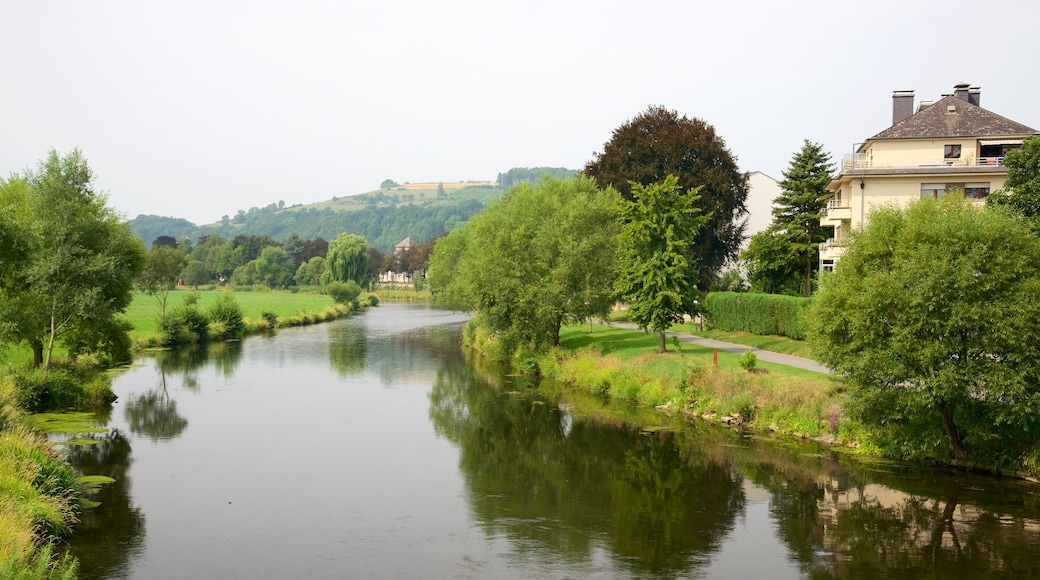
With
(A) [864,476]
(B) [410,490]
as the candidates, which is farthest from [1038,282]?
(B) [410,490]

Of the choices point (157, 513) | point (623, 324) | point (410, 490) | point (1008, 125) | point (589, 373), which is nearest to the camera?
point (157, 513)

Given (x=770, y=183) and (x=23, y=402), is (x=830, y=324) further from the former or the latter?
(x=770, y=183)

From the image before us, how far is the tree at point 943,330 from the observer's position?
64.1ft

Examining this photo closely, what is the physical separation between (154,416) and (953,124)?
3954 centimetres

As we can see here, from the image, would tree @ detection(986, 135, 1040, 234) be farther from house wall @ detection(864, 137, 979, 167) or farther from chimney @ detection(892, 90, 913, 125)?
chimney @ detection(892, 90, 913, 125)

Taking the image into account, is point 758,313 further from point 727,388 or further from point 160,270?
point 160,270

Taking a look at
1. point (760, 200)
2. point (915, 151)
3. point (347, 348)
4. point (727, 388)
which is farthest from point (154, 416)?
point (760, 200)

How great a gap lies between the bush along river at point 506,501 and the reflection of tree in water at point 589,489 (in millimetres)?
79

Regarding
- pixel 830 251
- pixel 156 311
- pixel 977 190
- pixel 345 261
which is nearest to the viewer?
pixel 977 190

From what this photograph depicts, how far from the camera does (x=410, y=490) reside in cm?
2078

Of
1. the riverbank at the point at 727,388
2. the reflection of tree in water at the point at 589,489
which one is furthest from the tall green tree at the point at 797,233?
the reflection of tree in water at the point at 589,489

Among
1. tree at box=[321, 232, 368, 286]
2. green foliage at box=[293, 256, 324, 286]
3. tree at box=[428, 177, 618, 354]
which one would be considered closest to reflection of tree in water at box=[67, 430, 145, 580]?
tree at box=[428, 177, 618, 354]

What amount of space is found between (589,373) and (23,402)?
72.3 ft

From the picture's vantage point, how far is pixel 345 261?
108812mm
